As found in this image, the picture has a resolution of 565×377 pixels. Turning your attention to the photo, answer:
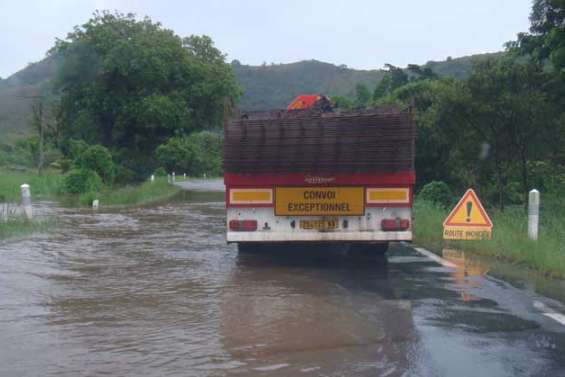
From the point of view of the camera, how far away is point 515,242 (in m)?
10.5

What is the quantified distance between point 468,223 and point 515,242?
35.0 inches

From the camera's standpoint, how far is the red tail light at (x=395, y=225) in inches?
380

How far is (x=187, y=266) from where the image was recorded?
9.89m

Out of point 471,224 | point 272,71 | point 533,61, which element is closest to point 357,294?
point 471,224

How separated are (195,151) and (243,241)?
2157 inches

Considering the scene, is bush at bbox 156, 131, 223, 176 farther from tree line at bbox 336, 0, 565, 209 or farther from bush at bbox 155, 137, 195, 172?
tree line at bbox 336, 0, 565, 209

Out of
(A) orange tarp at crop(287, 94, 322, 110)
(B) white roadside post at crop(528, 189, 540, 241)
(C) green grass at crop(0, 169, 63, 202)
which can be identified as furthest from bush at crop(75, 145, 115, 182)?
(B) white roadside post at crop(528, 189, 540, 241)

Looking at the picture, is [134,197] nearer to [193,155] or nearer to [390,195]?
[390,195]

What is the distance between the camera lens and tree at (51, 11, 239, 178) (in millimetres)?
38531

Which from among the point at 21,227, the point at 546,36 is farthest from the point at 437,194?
the point at 21,227

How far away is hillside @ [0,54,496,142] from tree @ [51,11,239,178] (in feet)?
73.3

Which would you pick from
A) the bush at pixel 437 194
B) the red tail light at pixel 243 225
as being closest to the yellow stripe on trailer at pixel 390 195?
the red tail light at pixel 243 225

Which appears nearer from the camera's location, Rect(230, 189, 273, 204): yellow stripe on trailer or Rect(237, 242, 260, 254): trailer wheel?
Rect(230, 189, 273, 204): yellow stripe on trailer

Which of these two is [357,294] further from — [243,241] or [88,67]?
[88,67]
